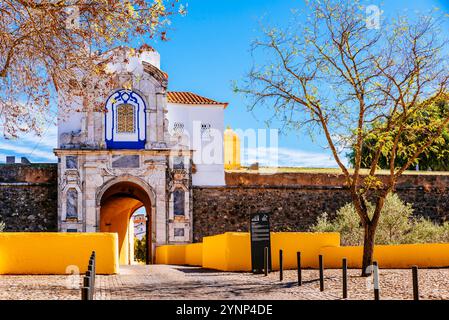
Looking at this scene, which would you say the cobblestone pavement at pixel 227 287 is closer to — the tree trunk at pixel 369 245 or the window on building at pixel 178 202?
the tree trunk at pixel 369 245

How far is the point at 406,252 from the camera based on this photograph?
2025 centimetres

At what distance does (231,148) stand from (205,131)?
553 cm

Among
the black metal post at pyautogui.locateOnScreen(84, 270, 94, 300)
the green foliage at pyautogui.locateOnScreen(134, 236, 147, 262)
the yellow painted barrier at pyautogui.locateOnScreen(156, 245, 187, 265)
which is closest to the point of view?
the black metal post at pyautogui.locateOnScreen(84, 270, 94, 300)

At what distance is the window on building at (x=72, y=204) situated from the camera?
1260 inches

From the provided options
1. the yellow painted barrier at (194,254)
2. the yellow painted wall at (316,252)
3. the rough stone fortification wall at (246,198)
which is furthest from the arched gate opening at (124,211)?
the yellow painted wall at (316,252)

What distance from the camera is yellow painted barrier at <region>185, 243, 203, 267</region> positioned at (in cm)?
2516

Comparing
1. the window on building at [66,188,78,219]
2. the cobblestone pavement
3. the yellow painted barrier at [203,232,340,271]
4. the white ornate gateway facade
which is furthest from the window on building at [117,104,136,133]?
the cobblestone pavement

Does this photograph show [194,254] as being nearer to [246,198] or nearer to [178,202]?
[178,202]

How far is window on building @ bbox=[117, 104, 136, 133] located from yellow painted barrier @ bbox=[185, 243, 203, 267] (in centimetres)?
720

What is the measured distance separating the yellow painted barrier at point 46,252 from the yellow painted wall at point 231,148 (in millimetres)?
22301

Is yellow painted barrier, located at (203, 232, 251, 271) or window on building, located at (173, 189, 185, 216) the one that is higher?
window on building, located at (173, 189, 185, 216)

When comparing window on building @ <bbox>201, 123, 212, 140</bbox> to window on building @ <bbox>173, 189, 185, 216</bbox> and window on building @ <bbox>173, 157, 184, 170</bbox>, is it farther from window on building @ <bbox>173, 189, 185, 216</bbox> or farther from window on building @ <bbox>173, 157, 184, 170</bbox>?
window on building @ <bbox>173, 189, 185, 216</bbox>

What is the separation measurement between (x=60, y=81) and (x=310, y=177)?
78.7 ft

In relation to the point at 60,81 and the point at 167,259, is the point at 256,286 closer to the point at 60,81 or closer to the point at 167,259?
the point at 60,81
